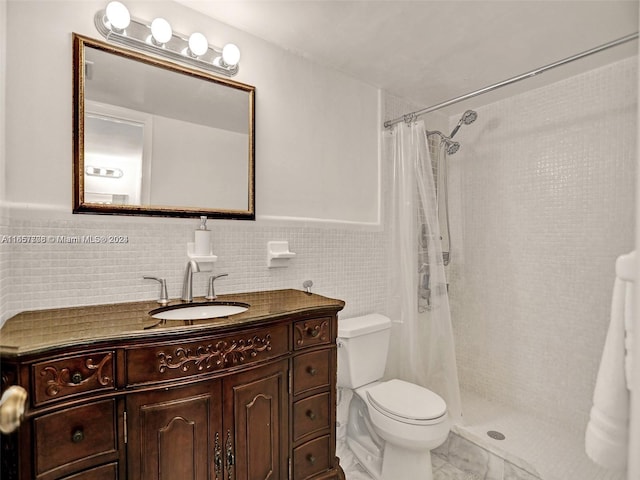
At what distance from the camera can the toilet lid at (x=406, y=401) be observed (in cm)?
170

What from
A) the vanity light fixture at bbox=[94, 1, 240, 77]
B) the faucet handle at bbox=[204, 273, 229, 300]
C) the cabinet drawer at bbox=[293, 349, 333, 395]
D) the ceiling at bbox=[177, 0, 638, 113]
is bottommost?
the cabinet drawer at bbox=[293, 349, 333, 395]

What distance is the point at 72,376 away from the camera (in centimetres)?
96

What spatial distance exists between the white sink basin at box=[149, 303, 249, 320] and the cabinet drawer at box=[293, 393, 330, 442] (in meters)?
0.48

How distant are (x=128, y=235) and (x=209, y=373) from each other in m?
0.72

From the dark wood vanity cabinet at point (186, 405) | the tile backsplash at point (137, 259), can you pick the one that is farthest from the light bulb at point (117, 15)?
the dark wood vanity cabinet at point (186, 405)

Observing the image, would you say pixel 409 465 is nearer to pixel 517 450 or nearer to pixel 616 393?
pixel 517 450

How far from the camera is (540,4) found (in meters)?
1.57

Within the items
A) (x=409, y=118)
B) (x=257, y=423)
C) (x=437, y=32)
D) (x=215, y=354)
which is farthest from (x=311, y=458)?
(x=437, y=32)

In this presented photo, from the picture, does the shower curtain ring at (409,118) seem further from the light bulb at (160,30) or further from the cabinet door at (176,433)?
the cabinet door at (176,433)

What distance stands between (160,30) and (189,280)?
1.09 meters

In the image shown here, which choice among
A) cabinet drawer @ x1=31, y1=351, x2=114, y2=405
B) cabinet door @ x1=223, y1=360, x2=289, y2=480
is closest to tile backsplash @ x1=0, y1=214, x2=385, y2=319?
cabinet drawer @ x1=31, y1=351, x2=114, y2=405

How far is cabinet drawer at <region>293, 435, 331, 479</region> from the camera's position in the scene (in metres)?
1.42

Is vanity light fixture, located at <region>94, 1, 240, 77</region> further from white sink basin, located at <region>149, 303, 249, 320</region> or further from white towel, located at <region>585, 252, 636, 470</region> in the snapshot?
white towel, located at <region>585, 252, 636, 470</region>

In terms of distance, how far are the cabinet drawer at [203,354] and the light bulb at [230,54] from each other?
1292 millimetres
